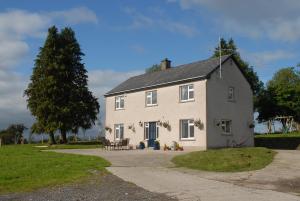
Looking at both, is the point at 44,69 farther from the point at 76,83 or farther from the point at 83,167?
the point at 83,167

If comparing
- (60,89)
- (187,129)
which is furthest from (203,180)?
(60,89)

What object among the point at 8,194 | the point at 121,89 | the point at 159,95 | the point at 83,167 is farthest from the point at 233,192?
the point at 121,89

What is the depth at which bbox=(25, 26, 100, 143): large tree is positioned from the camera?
51.8 metres

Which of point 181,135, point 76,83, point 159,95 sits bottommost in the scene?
point 181,135

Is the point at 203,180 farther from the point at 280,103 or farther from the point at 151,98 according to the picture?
the point at 280,103

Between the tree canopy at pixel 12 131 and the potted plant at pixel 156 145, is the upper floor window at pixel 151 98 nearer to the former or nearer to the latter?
the potted plant at pixel 156 145

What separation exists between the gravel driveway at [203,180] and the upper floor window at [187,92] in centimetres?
1096

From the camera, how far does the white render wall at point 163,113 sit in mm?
34719

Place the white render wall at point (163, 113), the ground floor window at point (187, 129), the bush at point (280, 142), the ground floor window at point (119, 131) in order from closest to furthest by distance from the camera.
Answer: the white render wall at point (163, 113) → the ground floor window at point (187, 129) → the bush at point (280, 142) → the ground floor window at point (119, 131)

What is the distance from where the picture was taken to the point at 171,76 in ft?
129

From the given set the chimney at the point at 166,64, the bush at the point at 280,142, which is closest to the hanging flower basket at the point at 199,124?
the bush at the point at 280,142

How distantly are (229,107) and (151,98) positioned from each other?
7261 millimetres

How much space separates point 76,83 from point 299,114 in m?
28.3

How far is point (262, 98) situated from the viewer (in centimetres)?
5772
